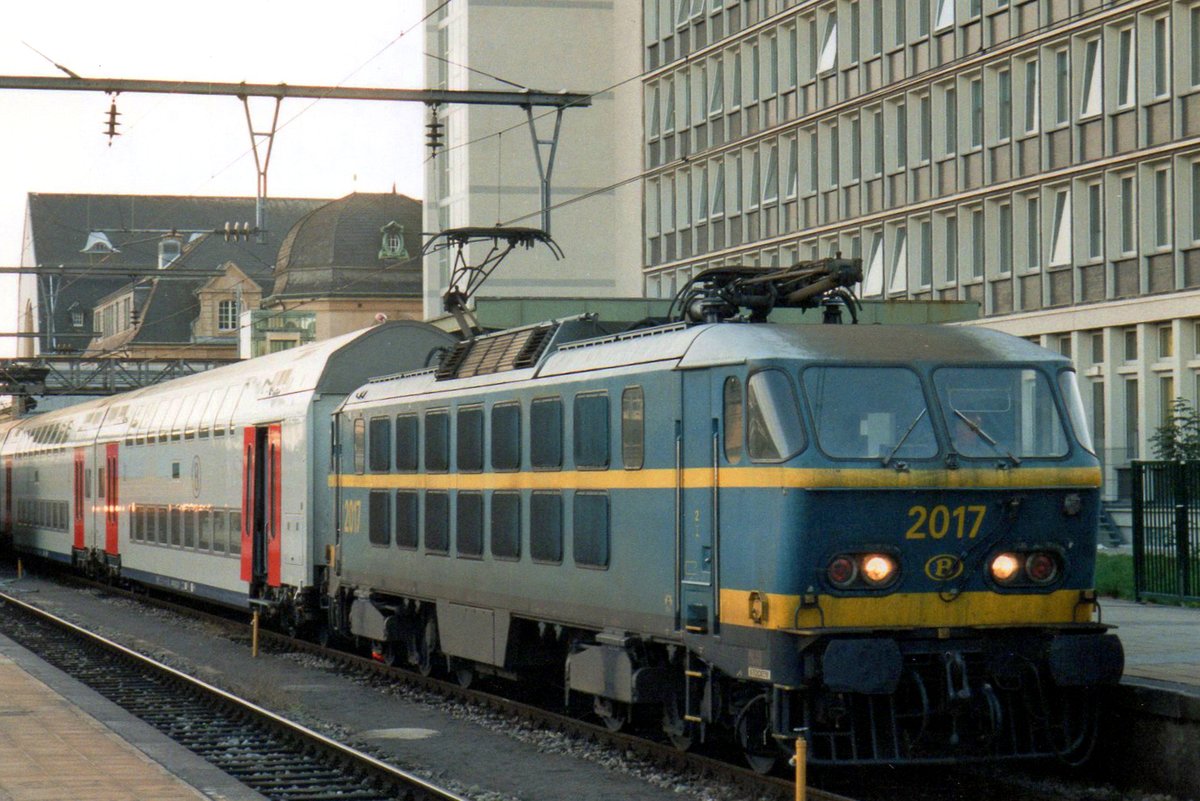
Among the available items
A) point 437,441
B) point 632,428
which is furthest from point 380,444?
point 632,428

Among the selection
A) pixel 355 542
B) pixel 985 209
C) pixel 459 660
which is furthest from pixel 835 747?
pixel 985 209

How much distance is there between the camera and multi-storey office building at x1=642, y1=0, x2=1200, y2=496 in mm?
38375

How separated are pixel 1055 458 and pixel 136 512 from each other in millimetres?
23187

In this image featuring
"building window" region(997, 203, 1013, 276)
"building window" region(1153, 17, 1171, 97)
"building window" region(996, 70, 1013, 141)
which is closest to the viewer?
"building window" region(1153, 17, 1171, 97)

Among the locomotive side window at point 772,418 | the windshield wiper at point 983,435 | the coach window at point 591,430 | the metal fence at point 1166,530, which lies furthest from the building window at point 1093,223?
the locomotive side window at point 772,418

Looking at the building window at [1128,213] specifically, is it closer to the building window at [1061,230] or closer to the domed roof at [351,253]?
the building window at [1061,230]

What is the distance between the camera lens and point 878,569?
11977mm

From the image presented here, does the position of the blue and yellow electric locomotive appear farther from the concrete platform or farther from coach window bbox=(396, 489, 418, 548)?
coach window bbox=(396, 489, 418, 548)

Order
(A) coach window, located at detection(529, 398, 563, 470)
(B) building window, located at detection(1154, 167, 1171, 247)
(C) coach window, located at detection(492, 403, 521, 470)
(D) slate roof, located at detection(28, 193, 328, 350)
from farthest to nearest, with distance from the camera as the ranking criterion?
(D) slate roof, located at detection(28, 193, 328, 350) < (B) building window, located at detection(1154, 167, 1171, 247) < (C) coach window, located at detection(492, 403, 521, 470) < (A) coach window, located at detection(529, 398, 563, 470)

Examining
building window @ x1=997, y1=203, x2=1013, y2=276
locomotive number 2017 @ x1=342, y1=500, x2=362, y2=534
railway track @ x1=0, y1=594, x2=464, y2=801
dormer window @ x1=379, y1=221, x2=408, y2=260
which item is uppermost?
dormer window @ x1=379, y1=221, x2=408, y2=260

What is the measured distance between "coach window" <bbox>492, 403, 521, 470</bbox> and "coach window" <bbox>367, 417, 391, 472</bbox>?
123 inches

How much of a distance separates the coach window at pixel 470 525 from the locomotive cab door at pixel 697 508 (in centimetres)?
403

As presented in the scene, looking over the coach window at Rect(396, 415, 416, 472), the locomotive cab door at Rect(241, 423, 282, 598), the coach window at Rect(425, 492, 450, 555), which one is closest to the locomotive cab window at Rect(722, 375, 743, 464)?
the coach window at Rect(425, 492, 450, 555)

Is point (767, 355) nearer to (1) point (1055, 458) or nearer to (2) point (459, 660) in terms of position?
(1) point (1055, 458)
